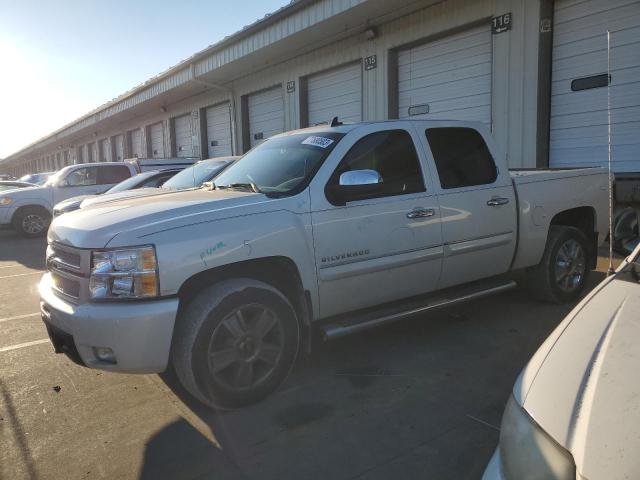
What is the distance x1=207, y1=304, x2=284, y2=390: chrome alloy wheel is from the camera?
3.31 m

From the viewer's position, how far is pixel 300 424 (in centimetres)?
323

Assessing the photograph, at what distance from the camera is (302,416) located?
10.9ft

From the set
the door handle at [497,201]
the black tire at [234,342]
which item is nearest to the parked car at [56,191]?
the door handle at [497,201]

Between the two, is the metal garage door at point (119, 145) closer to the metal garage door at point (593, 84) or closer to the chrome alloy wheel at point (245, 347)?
the metal garage door at point (593, 84)

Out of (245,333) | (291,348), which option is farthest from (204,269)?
(291,348)

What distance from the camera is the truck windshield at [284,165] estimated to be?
388 centimetres

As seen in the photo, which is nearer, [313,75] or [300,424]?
[300,424]

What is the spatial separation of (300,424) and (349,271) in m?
1.15

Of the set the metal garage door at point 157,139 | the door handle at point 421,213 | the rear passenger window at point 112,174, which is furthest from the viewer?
the metal garage door at point 157,139

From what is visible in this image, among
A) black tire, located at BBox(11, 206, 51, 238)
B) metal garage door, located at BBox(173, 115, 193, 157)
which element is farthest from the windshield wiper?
metal garage door, located at BBox(173, 115, 193, 157)

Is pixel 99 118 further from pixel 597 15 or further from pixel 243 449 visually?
pixel 243 449

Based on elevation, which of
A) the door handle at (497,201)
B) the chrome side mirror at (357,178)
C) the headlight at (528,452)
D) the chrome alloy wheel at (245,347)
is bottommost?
the chrome alloy wheel at (245,347)

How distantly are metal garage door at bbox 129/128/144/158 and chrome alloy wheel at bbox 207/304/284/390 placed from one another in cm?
2554

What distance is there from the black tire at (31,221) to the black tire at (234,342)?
11526 millimetres
